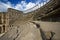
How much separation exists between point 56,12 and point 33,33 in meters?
1.38

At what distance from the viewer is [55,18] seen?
3236 mm

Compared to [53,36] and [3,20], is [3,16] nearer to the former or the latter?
[3,20]

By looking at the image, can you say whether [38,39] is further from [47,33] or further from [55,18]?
[55,18]

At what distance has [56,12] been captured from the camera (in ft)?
10.6

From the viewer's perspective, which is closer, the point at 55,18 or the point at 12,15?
the point at 55,18

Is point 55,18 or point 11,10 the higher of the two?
point 11,10

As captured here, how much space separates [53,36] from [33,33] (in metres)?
→ 0.33

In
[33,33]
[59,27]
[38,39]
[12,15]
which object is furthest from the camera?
[12,15]

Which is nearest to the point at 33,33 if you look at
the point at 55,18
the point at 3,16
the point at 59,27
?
the point at 59,27

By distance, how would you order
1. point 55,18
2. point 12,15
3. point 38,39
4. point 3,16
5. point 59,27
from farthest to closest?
point 3,16 < point 12,15 < point 55,18 < point 59,27 < point 38,39

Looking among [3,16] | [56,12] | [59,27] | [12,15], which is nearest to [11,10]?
[12,15]

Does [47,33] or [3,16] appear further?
[3,16]

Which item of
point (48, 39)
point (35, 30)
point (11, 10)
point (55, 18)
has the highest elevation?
point (11, 10)

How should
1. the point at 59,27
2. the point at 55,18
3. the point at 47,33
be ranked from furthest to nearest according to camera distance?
the point at 55,18 → the point at 59,27 → the point at 47,33
